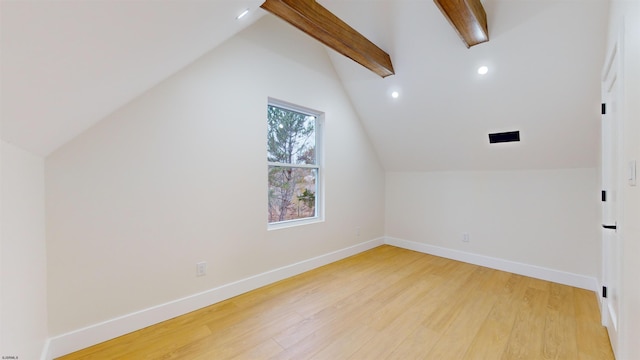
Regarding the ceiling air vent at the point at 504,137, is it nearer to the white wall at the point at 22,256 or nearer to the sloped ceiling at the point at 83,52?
the sloped ceiling at the point at 83,52

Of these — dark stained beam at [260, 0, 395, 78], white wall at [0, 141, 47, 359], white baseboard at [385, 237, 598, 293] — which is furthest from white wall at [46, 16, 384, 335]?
white baseboard at [385, 237, 598, 293]

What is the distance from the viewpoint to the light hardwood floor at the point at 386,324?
5.70 feet

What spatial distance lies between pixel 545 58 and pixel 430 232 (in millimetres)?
2593

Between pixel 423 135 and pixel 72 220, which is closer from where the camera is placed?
pixel 72 220

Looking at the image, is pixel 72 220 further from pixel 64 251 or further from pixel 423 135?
pixel 423 135

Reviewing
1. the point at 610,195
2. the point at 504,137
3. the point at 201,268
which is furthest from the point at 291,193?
the point at 610,195

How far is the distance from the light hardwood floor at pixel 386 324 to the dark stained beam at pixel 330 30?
8.06ft

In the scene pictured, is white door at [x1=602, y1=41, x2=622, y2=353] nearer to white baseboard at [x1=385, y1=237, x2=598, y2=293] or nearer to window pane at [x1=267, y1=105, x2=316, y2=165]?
white baseboard at [x1=385, y1=237, x2=598, y2=293]

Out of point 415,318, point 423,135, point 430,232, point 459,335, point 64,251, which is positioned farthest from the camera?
point 430,232

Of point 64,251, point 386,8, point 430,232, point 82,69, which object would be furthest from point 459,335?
point 386,8

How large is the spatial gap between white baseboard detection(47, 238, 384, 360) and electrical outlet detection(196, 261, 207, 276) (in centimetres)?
18

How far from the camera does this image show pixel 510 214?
3.28 m

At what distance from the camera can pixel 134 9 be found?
0.84 metres

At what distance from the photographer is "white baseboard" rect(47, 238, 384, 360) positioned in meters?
1.69
